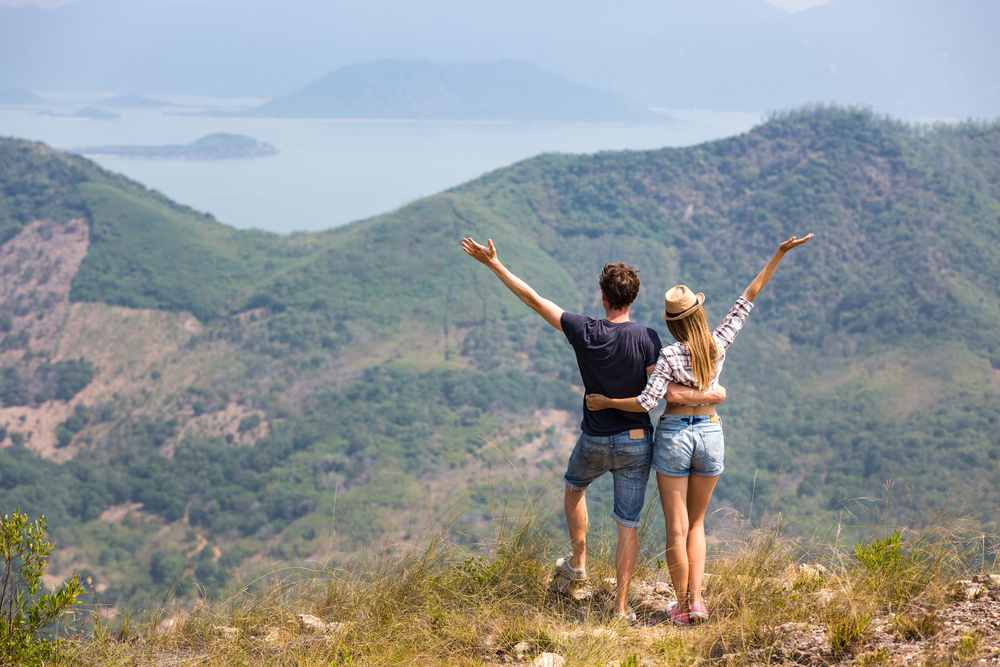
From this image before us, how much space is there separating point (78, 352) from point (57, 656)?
5922 centimetres

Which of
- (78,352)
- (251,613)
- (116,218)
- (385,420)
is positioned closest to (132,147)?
(116,218)

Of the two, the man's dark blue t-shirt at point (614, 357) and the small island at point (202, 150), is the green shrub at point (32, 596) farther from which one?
the small island at point (202, 150)

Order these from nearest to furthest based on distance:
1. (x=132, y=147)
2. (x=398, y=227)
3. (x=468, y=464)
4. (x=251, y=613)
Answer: (x=251, y=613) → (x=468, y=464) → (x=398, y=227) → (x=132, y=147)

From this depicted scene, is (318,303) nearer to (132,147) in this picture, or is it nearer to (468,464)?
(468,464)

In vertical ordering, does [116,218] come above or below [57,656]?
above

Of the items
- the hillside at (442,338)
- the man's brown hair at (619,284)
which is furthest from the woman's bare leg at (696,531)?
the hillside at (442,338)

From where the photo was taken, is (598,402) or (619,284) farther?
(598,402)

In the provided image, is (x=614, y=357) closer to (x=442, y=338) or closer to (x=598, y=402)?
(x=598, y=402)

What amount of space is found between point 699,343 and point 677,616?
1.38 m

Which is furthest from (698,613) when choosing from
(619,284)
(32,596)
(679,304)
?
(32,596)

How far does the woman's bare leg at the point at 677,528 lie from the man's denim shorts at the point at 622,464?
0.39ft

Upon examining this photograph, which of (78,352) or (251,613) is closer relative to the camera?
(251,613)

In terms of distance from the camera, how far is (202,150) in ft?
557

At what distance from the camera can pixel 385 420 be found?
50594 mm
